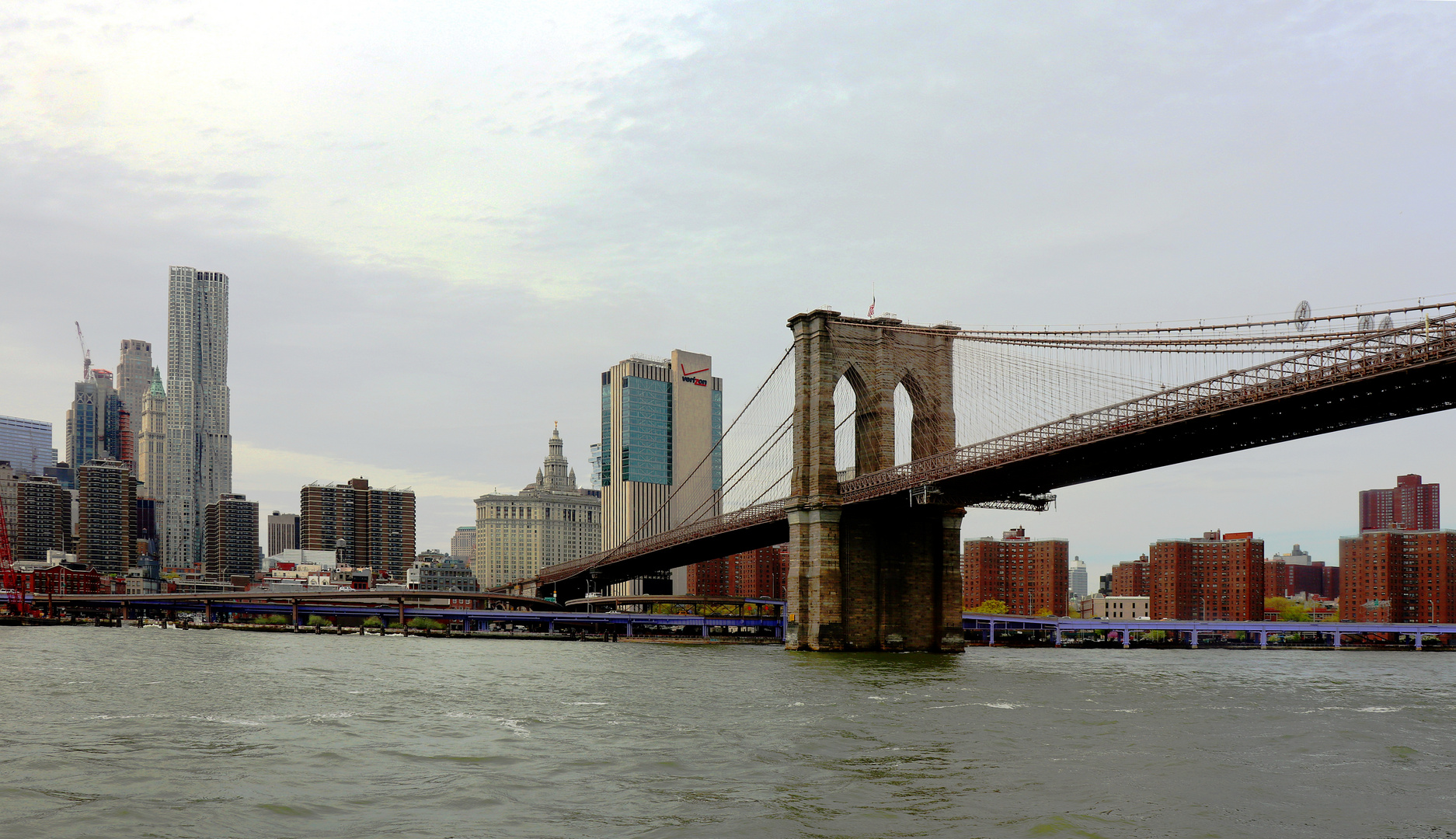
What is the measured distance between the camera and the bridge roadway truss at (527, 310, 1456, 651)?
40875 mm

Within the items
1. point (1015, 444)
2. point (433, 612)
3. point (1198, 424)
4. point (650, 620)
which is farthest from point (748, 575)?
point (1198, 424)

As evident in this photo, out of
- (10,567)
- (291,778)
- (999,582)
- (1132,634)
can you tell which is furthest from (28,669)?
(999,582)

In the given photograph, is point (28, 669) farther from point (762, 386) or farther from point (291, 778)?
point (762, 386)

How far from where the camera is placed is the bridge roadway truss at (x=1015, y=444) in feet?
134

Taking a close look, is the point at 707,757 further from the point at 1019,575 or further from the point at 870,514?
the point at 1019,575

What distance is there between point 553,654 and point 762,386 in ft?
72.9

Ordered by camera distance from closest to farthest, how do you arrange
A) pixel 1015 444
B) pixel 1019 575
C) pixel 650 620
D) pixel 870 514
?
1. pixel 1015 444
2. pixel 870 514
3. pixel 650 620
4. pixel 1019 575

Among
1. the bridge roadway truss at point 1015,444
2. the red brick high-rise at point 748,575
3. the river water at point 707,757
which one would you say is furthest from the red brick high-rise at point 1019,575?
the river water at point 707,757

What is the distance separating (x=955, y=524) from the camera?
68375 mm

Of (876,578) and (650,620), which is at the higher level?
(876,578)

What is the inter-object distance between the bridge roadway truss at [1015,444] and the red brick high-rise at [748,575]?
8721cm

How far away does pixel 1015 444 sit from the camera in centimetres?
5769

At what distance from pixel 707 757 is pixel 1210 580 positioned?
15349 cm

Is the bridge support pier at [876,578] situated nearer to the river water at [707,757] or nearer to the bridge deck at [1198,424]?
the bridge deck at [1198,424]
